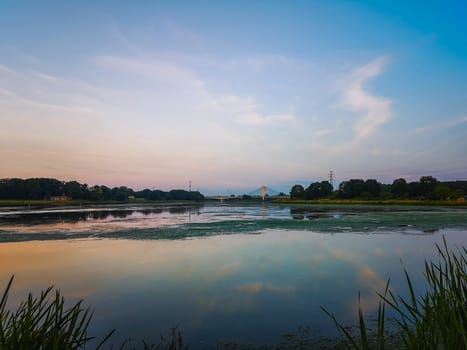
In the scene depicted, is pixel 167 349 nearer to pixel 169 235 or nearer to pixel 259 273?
pixel 259 273

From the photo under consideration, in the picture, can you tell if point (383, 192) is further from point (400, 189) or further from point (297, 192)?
point (297, 192)

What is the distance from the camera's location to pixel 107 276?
9.55 meters

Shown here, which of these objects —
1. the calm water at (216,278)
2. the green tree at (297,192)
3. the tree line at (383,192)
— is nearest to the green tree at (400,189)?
the tree line at (383,192)

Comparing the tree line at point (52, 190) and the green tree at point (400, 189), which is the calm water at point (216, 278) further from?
the tree line at point (52, 190)

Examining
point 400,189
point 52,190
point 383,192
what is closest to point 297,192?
point 383,192

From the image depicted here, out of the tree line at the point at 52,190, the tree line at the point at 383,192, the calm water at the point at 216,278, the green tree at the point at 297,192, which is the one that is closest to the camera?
the calm water at the point at 216,278

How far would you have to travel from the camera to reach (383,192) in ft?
366

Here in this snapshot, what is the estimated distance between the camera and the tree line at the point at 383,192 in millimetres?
80119

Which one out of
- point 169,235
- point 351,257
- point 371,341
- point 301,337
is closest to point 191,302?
point 301,337

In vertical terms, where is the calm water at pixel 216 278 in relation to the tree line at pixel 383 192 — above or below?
below

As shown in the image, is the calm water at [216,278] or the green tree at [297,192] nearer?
the calm water at [216,278]

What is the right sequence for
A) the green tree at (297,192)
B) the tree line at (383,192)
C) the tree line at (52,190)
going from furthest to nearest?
the green tree at (297,192), the tree line at (52,190), the tree line at (383,192)

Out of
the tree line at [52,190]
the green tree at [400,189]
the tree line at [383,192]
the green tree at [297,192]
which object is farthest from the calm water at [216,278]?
the green tree at [297,192]

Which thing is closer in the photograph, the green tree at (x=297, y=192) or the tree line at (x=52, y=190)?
the tree line at (x=52, y=190)
